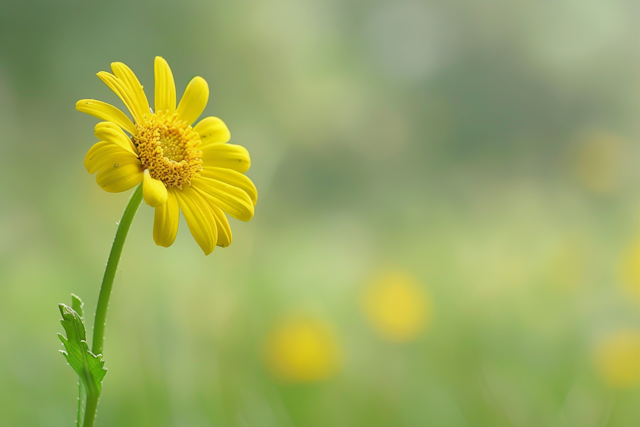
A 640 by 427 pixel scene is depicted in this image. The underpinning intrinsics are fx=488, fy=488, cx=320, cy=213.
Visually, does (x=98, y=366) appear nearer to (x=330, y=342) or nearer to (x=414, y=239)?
(x=330, y=342)

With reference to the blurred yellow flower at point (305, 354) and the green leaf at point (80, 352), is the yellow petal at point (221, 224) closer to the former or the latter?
the green leaf at point (80, 352)

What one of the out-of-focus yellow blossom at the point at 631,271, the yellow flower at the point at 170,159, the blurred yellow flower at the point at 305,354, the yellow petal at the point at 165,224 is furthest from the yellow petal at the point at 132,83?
the out-of-focus yellow blossom at the point at 631,271

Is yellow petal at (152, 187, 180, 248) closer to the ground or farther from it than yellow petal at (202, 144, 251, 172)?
→ closer to the ground

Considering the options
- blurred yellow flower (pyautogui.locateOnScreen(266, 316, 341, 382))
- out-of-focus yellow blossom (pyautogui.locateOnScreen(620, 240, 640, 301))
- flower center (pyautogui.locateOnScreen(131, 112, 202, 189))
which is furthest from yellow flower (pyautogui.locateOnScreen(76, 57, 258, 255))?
out-of-focus yellow blossom (pyautogui.locateOnScreen(620, 240, 640, 301))

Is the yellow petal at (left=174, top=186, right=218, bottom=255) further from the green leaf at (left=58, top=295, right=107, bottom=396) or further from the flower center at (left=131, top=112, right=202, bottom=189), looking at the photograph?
the green leaf at (left=58, top=295, right=107, bottom=396)

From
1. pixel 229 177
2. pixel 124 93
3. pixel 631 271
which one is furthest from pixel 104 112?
pixel 631 271

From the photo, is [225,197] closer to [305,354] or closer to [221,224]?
[221,224]
